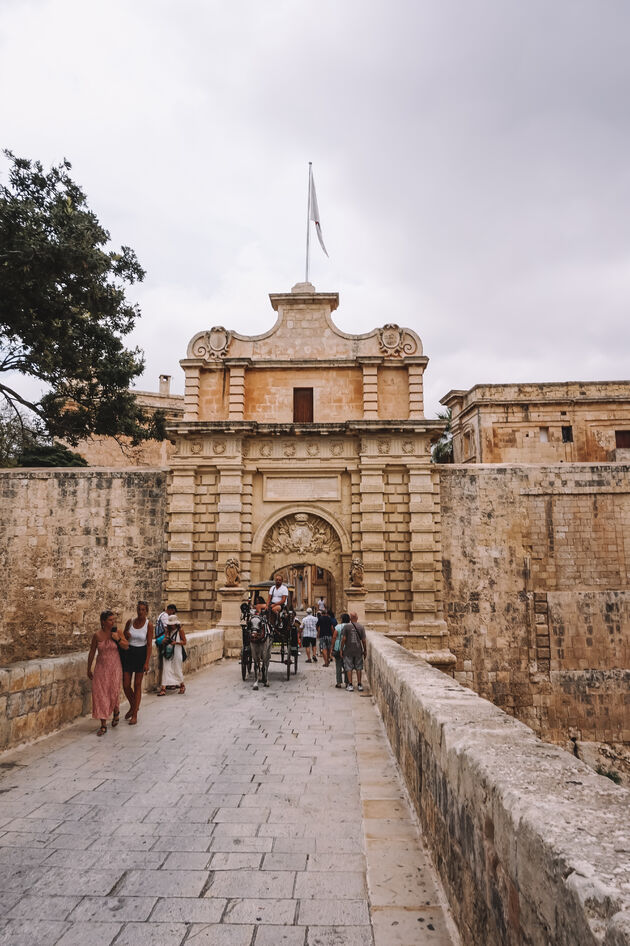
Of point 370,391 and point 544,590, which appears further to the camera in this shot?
point 370,391

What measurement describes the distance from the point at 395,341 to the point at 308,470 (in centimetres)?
444

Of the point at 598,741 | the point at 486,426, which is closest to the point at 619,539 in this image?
the point at 598,741

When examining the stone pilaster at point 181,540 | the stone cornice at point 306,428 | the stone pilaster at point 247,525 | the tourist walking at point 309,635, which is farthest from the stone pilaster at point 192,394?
the tourist walking at point 309,635

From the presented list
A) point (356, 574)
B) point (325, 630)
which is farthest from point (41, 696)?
point (356, 574)

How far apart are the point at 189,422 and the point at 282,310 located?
4.33 metres

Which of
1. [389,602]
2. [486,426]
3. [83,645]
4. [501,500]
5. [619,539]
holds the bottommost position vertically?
[83,645]

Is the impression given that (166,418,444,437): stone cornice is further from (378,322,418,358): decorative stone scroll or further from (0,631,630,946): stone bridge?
(0,631,630,946): stone bridge

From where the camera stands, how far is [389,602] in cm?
1581

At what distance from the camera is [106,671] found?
6.48 m

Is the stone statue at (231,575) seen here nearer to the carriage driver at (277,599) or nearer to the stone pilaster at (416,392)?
the carriage driver at (277,599)

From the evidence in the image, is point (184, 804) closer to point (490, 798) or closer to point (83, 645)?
point (490, 798)

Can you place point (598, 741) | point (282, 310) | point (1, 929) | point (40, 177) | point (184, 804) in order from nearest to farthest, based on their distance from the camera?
1. point (1, 929)
2. point (184, 804)
3. point (40, 177)
4. point (598, 741)
5. point (282, 310)

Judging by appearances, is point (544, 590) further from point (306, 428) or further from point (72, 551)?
point (72, 551)

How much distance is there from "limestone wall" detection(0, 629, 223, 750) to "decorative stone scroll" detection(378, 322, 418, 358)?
12.5 m
